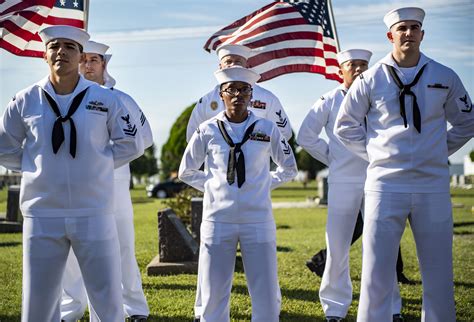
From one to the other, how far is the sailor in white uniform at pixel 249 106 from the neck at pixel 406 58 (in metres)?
1.94

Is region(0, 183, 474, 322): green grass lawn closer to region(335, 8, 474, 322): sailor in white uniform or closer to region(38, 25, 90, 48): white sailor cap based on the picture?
region(335, 8, 474, 322): sailor in white uniform

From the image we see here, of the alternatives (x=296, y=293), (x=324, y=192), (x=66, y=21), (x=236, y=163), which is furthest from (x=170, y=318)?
(x=324, y=192)

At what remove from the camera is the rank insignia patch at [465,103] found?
221 inches

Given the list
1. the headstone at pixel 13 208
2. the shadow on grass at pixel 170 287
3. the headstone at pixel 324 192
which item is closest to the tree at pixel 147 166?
the headstone at pixel 324 192

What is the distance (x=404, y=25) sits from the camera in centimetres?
548

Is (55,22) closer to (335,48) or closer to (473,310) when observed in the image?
(335,48)

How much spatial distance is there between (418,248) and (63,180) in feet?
8.72

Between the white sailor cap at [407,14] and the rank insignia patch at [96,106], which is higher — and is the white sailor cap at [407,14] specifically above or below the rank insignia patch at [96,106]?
above

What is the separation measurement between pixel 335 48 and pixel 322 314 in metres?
3.69

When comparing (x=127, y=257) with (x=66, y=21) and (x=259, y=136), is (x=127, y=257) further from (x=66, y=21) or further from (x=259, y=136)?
(x=66, y=21)

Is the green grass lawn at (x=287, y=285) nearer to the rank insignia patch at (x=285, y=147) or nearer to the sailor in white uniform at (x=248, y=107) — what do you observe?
the sailor in white uniform at (x=248, y=107)

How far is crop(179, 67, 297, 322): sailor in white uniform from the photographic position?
552 centimetres

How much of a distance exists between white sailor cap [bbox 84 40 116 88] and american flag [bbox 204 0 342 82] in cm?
236

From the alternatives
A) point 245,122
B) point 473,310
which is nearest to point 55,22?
point 245,122
